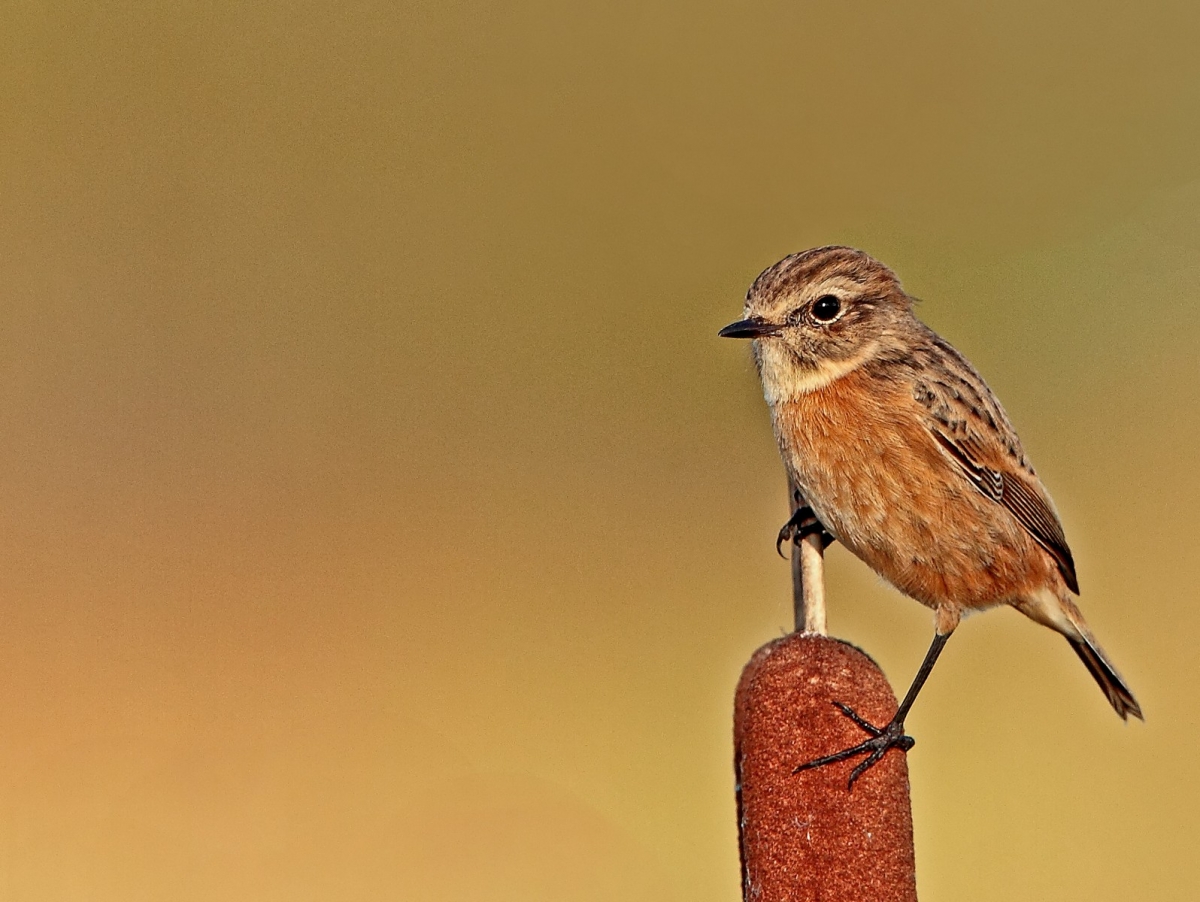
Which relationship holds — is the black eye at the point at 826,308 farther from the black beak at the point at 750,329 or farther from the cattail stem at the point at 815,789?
the cattail stem at the point at 815,789

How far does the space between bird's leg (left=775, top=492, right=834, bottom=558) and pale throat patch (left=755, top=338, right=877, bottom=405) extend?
1.03 feet

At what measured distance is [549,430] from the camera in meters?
9.88

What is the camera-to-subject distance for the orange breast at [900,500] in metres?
3.84

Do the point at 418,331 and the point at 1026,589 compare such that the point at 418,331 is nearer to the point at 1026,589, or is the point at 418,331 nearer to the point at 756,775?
the point at 1026,589

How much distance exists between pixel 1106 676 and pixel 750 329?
1606mm

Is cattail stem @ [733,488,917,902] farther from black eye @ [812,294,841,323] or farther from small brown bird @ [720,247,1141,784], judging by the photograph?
black eye @ [812,294,841,323]

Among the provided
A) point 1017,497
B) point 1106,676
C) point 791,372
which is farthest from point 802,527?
point 1106,676

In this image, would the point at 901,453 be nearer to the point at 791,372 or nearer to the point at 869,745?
the point at 791,372

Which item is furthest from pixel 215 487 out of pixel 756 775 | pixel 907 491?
pixel 756 775

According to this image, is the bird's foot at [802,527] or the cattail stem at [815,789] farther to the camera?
the bird's foot at [802,527]

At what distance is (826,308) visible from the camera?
3984 millimetres

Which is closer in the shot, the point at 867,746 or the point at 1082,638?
the point at 867,746

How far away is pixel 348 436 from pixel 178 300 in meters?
2.16

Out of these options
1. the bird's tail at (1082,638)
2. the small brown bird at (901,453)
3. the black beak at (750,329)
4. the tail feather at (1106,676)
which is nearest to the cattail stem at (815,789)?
the small brown bird at (901,453)
